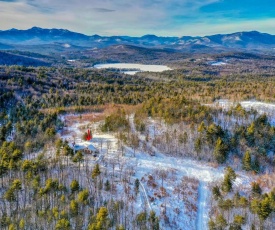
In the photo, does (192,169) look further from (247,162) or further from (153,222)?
(153,222)

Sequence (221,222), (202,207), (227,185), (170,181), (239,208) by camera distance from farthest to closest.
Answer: (170,181)
(227,185)
(202,207)
(239,208)
(221,222)

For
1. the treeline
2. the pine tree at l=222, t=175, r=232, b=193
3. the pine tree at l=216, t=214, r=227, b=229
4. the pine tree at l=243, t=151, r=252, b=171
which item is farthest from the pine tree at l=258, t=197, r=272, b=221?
the pine tree at l=243, t=151, r=252, b=171

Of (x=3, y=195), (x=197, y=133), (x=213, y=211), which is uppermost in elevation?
(x=197, y=133)

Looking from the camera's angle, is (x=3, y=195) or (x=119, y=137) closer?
(x=3, y=195)

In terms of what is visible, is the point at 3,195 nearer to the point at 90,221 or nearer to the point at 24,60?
the point at 90,221

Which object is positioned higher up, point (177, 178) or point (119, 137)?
point (119, 137)

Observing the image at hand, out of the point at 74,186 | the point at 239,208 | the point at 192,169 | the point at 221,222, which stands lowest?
the point at 239,208

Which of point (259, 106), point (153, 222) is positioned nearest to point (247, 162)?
point (259, 106)

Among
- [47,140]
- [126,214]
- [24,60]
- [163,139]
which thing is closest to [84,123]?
[47,140]

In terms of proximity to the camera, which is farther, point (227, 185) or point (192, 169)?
point (192, 169)

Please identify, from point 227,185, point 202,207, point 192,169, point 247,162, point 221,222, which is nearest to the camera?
point 221,222

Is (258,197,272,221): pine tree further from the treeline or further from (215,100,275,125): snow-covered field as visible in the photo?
(215,100,275,125): snow-covered field
